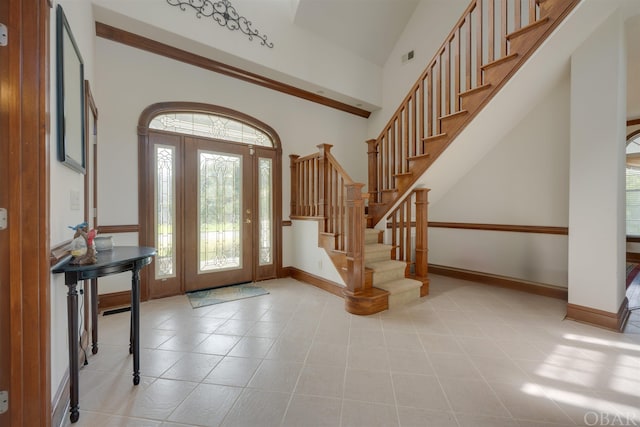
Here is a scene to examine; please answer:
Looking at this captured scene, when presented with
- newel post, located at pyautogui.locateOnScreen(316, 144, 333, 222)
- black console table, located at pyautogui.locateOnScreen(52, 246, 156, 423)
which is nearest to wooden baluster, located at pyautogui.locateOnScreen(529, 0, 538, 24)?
newel post, located at pyautogui.locateOnScreen(316, 144, 333, 222)

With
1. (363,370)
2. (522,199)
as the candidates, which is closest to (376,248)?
(363,370)

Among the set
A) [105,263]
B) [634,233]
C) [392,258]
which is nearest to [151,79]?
[105,263]

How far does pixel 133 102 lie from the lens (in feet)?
9.69

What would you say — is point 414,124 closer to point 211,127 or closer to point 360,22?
point 360,22

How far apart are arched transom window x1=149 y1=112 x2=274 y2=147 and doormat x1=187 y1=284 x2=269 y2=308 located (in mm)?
2074

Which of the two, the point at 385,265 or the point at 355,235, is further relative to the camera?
the point at 385,265

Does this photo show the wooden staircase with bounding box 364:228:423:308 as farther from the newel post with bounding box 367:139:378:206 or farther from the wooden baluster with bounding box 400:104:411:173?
the wooden baluster with bounding box 400:104:411:173

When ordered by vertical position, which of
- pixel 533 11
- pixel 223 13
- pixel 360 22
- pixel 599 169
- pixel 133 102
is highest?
pixel 360 22

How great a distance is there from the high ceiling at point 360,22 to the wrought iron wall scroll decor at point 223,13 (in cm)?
84

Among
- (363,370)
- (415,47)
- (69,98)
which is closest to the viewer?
(69,98)

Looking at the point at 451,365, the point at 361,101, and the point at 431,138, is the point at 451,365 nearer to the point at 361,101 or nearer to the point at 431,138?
the point at 431,138

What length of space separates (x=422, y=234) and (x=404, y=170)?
2.83 feet

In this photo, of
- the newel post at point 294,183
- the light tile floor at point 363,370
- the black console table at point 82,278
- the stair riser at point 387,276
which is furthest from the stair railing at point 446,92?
the black console table at point 82,278

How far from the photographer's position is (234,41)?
3.27m
